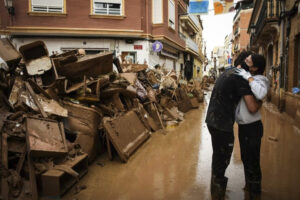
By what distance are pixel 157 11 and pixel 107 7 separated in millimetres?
3483

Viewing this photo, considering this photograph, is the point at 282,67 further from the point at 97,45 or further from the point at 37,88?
the point at 37,88

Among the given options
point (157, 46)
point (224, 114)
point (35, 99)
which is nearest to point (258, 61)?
point (224, 114)

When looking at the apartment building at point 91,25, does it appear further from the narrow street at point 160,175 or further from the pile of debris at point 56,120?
the narrow street at point 160,175

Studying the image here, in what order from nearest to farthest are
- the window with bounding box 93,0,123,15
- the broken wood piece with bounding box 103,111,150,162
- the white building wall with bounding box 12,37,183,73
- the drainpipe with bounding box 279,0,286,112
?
the broken wood piece with bounding box 103,111,150,162
the drainpipe with bounding box 279,0,286,112
the white building wall with bounding box 12,37,183,73
the window with bounding box 93,0,123,15

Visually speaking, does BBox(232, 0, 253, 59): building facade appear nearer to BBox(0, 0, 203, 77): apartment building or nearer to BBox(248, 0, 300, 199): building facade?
BBox(248, 0, 300, 199): building facade

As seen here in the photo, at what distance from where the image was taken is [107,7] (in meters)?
13.8

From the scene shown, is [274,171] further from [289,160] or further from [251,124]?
[251,124]

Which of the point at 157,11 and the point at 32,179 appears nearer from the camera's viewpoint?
the point at 32,179

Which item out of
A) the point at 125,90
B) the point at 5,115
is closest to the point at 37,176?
the point at 5,115

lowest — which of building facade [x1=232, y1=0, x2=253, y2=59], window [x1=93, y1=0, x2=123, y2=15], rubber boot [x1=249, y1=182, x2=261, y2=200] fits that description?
rubber boot [x1=249, y1=182, x2=261, y2=200]

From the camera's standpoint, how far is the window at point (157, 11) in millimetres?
15289

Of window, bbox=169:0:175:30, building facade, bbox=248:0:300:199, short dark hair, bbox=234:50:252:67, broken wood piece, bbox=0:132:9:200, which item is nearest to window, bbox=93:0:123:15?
window, bbox=169:0:175:30

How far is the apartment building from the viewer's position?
12820 mm

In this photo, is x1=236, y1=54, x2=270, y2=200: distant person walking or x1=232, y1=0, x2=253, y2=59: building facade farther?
x1=232, y1=0, x2=253, y2=59: building facade
